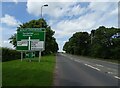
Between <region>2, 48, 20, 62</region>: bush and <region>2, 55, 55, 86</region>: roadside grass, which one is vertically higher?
<region>2, 48, 20, 62</region>: bush

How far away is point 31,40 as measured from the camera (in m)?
40.8

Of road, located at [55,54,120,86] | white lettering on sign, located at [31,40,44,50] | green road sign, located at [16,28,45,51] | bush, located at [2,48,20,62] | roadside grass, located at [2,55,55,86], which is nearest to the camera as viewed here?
roadside grass, located at [2,55,55,86]

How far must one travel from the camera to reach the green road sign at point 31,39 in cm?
4059

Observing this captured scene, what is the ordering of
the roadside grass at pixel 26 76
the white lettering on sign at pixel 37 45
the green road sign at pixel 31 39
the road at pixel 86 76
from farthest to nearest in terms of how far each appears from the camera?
the green road sign at pixel 31 39 → the white lettering on sign at pixel 37 45 → the road at pixel 86 76 → the roadside grass at pixel 26 76

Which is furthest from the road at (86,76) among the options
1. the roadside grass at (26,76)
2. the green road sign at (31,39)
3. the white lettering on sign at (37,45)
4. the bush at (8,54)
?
the bush at (8,54)

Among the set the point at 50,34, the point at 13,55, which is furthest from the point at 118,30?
the point at 13,55

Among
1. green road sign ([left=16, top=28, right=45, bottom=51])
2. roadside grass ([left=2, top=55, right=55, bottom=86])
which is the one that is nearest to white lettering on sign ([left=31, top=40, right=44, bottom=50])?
green road sign ([left=16, top=28, right=45, bottom=51])

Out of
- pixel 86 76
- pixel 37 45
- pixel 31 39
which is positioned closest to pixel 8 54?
pixel 31 39

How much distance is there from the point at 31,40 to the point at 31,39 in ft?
0.63

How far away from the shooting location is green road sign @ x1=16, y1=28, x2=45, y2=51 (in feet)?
133

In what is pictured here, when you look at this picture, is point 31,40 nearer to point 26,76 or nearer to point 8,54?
point 8,54

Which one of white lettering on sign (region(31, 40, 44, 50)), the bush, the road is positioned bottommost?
the road

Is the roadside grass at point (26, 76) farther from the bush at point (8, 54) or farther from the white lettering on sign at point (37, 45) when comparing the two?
the bush at point (8, 54)

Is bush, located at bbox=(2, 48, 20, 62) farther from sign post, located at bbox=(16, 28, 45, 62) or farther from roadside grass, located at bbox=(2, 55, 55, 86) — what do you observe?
roadside grass, located at bbox=(2, 55, 55, 86)
